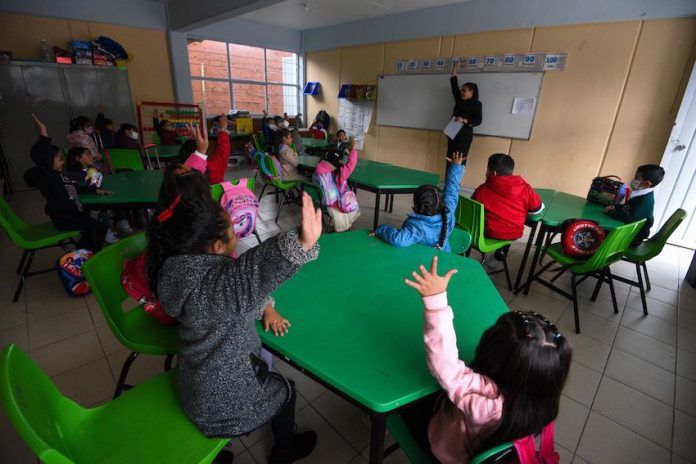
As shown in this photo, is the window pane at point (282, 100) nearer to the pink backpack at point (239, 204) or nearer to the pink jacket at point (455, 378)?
the pink backpack at point (239, 204)

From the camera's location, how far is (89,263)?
48.8 inches

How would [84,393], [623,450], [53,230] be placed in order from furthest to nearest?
[53,230] < [84,393] < [623,450]

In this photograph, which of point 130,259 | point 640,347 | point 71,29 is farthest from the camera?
point 71,29

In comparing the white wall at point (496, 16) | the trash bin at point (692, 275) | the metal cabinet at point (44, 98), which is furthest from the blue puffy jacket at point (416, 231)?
the metal cabinet at point (44, 98)

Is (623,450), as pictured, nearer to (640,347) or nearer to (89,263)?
(640,347)

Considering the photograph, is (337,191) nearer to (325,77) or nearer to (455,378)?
(455,378)

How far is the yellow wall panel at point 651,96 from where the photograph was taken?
12.2 feet

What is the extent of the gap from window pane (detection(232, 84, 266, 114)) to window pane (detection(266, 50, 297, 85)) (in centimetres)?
40

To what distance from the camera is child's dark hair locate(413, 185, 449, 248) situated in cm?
184

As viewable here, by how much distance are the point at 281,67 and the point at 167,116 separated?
3.27 m

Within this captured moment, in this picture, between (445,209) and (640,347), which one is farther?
(640,347)

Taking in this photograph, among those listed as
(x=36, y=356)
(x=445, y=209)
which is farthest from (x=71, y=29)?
(x=445, y=209)

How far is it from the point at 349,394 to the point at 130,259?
112 centimetres

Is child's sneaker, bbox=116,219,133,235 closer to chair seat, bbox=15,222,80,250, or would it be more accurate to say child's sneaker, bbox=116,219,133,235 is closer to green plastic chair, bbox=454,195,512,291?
chair seat, bbox=15,222,80,250
